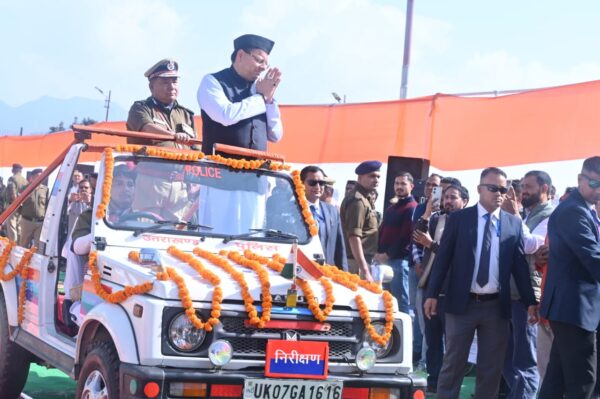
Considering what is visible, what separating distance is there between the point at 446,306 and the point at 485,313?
11.7 inches

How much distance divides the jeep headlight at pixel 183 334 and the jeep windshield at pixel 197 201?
4.15 feet

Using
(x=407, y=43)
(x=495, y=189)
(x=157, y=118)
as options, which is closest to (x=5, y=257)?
(x=157, y=118)

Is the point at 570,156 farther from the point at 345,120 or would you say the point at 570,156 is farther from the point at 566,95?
the point at 345,120

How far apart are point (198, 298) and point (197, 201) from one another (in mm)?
1534

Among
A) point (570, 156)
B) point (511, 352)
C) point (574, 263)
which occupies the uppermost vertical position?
point (570, 156)

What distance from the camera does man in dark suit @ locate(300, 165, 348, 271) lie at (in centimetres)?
826

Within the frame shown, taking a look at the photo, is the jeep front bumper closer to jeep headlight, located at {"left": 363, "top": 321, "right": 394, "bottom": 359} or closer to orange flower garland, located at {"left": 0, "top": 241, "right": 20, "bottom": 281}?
jeep headlight, located at {"left": 363, "top": 321, "right": 394, "bottom": 359}

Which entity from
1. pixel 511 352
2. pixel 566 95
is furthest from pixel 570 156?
pixel 511 352

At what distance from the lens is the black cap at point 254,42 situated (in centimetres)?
732

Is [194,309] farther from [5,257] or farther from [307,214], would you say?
[5,257]

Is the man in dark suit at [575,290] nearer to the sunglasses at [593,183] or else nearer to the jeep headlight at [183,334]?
the sunglasses at [593,183]

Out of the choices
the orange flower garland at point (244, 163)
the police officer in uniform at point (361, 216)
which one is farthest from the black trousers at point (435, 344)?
the orange flower garland at point (244, 163)

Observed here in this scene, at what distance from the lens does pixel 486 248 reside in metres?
7.23

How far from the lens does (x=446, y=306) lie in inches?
285
